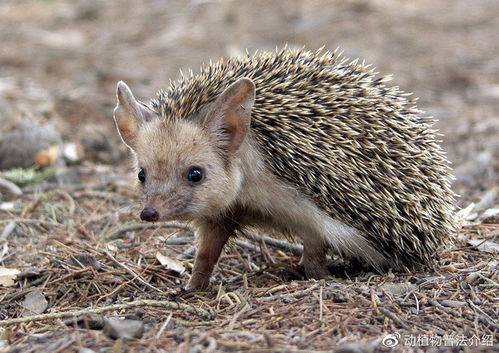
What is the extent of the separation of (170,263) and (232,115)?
69.0 inches

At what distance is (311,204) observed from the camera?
5.92 meters

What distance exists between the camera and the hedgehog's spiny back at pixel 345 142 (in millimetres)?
5906

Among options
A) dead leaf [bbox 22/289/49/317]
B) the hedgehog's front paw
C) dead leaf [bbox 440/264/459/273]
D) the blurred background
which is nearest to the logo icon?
dead leaf [bbox 440/264/459/273]

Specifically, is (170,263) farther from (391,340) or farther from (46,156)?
(46,156)

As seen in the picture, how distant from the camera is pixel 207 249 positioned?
20.8 ft

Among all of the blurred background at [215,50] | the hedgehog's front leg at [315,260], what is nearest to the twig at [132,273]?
the hedgehog's front leg at [315,260]

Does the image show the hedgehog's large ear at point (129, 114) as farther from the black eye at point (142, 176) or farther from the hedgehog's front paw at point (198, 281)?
the hedgehog's front paw at point (198, 281)

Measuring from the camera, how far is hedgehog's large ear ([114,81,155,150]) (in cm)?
604

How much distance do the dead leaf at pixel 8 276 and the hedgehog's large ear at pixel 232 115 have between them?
227cm

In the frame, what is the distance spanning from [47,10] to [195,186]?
1340 cm

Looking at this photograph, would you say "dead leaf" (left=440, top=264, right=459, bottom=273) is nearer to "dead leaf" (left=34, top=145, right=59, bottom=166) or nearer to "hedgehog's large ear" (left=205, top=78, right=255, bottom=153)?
"hedgehog's large ear" (left=205, top=78, right=255, bottom=153)

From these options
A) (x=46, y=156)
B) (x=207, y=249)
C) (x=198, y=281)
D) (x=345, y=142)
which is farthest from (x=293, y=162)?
(x=46, y=156)

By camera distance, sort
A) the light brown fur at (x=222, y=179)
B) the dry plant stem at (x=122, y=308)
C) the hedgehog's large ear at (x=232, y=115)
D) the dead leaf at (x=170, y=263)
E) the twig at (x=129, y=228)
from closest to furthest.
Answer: the dry plant stem at (x=122, y=308), the hedgehog's large ear at (x=232, y=115), the light brown fur at (x=222, y=179), the dead leaf at (x=170, y=263), the twig at (x=129, y=228)

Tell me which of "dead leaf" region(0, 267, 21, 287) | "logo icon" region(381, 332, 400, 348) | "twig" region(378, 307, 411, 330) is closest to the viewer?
"logo icon" region(381, 332, 400, 348)
